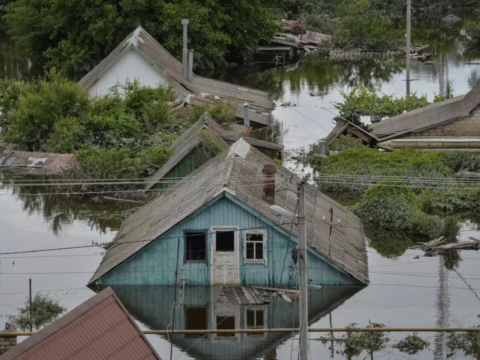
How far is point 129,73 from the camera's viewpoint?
4459cm

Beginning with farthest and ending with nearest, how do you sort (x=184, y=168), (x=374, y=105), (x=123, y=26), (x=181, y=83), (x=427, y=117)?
(x=123, y=26)
(x=181, y=83)
(x=374, y=105)
(x=427, y=117)
(x=184, y=168)

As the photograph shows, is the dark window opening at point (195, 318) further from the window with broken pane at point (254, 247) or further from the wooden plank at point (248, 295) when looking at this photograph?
the window with broken pane at point (254, 247)

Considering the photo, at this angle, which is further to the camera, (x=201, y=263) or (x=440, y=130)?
(x=440, y=130)

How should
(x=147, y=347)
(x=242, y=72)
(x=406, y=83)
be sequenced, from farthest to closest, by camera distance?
(x=242, y=72) → (x=406, y=83) → (x=147, y=347)

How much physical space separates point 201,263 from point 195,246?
1.50ft

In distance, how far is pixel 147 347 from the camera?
13805 mm

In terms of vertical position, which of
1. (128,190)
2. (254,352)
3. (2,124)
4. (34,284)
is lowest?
(254,352)

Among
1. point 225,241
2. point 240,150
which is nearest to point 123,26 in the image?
point 240,150

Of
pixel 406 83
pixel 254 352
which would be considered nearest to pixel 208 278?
pixel 254 352

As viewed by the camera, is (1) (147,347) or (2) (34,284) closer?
(1) (147,347)

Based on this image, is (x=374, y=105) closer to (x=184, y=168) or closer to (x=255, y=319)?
(x=184, y=168)

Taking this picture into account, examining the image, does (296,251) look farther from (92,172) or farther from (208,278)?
(92,172)

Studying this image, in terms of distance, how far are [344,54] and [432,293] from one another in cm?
4146

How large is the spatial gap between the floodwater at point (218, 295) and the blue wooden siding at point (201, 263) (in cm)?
28
